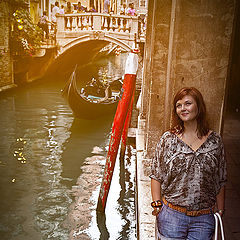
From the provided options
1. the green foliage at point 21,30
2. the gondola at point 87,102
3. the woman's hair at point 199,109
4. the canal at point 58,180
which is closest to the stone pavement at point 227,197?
the canal at point 58,180

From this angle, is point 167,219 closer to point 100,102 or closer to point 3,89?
point 100,102

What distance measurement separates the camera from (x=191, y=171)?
1.17 m

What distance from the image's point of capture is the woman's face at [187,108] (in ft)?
3.89

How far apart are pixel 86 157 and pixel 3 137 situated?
156cm

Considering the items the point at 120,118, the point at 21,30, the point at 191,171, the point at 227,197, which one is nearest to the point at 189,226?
the point at 191,171

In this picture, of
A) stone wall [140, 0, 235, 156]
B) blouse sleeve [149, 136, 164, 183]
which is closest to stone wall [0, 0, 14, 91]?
stone wall [140, 0, 235, 156]

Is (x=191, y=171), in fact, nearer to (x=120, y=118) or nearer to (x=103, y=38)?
(x=120, y=118)

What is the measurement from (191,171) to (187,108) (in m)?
0.20

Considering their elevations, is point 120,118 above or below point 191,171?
below

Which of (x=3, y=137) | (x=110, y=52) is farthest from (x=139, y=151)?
(x=110, y=52)

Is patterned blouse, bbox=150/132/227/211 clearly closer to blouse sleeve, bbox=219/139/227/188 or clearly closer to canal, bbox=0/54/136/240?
blouse sleeve, bbox=219/139/227/188

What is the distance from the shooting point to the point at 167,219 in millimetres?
1200

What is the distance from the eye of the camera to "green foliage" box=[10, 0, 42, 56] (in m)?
8.76

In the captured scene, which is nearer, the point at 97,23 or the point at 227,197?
the point at 227,197
